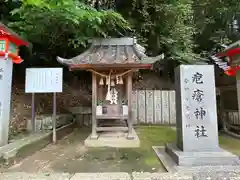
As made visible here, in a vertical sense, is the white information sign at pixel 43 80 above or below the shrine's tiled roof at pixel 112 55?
below

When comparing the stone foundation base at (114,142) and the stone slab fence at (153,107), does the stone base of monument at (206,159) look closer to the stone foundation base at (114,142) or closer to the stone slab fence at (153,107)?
the stone foundation base at (114,142)

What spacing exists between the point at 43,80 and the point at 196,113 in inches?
185

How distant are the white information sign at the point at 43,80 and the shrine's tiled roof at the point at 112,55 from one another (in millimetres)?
614

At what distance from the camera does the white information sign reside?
668 cm

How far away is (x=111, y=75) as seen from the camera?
6902 mm

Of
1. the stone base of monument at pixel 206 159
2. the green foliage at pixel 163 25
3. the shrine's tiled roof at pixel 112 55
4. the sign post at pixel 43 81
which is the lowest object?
the stone base of monument at pixel 206 159

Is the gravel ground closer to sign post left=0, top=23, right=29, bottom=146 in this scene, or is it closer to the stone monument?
the stone monument

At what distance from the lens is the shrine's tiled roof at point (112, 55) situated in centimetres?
633

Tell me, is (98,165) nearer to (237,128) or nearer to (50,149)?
(50,149)

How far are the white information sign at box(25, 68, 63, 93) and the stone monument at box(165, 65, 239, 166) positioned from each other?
3845 millimetres

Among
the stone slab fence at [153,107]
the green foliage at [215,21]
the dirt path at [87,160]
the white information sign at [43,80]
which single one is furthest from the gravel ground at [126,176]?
the green foliage at [215,21]

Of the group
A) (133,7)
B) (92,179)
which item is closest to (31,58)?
(133,7)

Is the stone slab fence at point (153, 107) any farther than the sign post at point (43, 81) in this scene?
Yes

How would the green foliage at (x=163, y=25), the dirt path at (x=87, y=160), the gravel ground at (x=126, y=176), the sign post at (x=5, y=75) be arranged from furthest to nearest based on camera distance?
the green foliage at (x=163, y=25)
the sign post at (x=5, y=75)
the dirt path at (x=87, y=160)
the gravel ground at (x=126, y=176)
